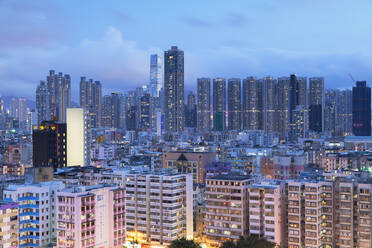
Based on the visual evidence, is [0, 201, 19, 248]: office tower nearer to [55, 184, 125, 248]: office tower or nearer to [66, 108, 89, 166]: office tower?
[55, 184, 125, 248]: office tower

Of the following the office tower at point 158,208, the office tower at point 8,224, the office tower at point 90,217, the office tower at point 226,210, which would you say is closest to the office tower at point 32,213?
the office tower at point 90,217

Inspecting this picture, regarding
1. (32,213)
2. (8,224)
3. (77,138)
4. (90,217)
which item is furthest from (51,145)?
(8,224)

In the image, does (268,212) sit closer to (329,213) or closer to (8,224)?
(329,213)

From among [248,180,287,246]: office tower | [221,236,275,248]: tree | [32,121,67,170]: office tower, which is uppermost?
[32,121,67,170]: office tower

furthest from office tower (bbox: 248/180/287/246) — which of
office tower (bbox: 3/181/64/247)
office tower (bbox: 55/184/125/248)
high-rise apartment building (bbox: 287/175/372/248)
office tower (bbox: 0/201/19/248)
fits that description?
office tower (bbox: 0/201/19/248)

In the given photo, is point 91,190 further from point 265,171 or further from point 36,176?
point 265,171

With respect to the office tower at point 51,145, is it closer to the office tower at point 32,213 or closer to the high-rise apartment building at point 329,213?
the office tower at point 32,213
